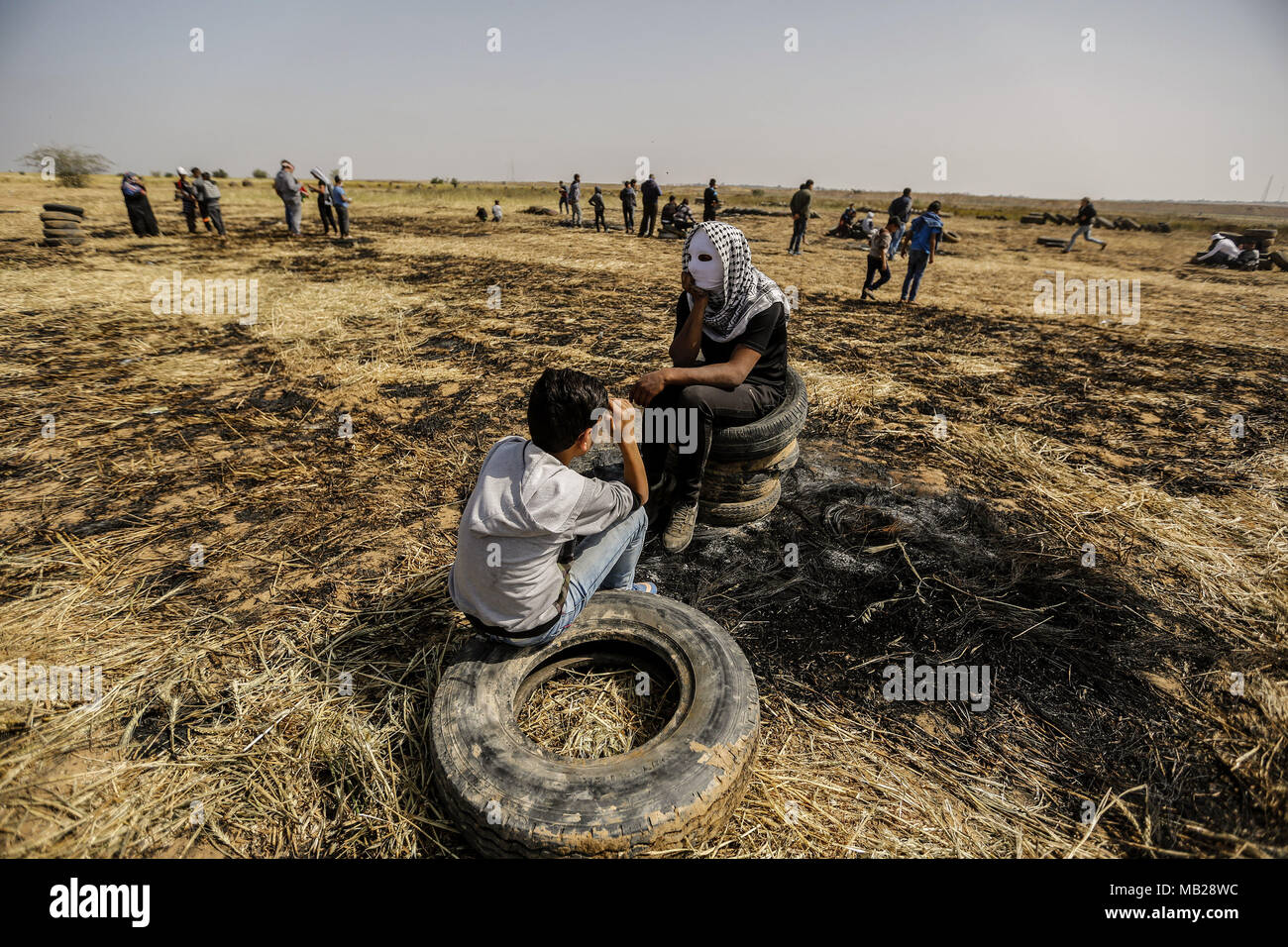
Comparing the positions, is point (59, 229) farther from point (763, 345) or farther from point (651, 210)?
point (763, 345)

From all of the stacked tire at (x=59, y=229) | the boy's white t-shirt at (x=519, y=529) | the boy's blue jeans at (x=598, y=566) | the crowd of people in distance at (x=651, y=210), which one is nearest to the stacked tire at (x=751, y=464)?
the boy's blue jeans at (x=598, y=566)

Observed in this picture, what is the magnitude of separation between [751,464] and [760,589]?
42.1 inches

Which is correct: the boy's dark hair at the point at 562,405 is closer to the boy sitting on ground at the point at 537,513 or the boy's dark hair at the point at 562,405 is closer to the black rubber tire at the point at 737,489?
the boy sitting on ground at the point at 537,513

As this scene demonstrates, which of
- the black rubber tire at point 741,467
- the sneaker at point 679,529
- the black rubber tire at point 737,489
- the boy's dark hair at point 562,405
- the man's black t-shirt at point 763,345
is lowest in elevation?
the sneaker at point 679,529

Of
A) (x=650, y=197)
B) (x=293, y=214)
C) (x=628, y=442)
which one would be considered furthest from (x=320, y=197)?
(x=628, y=442)

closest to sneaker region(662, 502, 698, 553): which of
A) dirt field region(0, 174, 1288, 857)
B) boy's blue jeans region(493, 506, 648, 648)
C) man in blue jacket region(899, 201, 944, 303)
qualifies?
dirt field region(0, 174, 1288, 857)

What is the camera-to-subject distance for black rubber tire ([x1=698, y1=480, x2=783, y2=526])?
15.3 feet

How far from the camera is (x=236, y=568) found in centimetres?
415

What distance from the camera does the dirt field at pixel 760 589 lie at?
2615 millimetres

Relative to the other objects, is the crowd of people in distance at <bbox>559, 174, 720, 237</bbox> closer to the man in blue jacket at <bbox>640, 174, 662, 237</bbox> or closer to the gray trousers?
the man in blue jacket at <bbox>640, 174, 662, 237</bbox>

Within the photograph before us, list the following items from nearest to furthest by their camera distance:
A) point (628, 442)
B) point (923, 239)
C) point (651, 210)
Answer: point (628, 442) < point (923, 239) < point (651, 210)

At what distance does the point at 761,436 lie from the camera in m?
4.30

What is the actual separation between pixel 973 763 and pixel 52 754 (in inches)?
194
